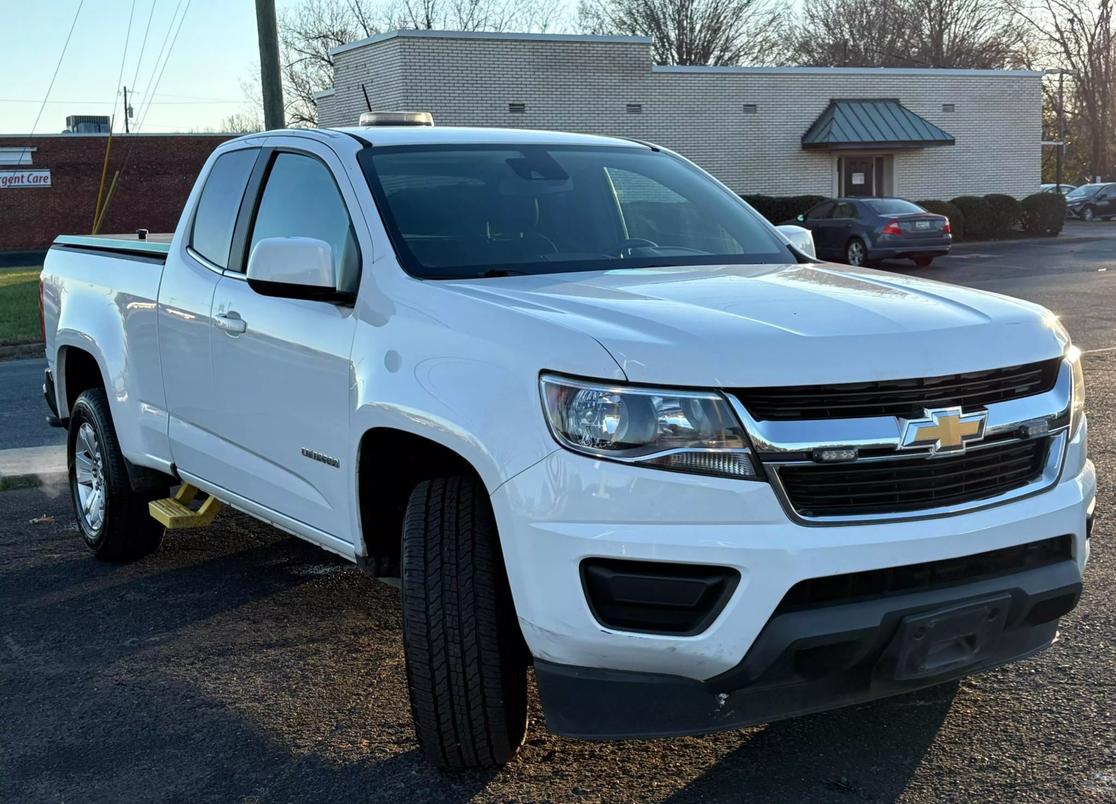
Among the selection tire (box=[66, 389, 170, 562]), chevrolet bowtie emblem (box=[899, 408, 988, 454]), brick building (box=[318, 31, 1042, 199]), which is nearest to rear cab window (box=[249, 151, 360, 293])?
tire (box=[66, 389, 170, 562])

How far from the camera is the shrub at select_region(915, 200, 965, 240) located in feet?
108

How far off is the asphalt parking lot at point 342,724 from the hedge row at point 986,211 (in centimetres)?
2731

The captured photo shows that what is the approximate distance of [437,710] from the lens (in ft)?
10.4

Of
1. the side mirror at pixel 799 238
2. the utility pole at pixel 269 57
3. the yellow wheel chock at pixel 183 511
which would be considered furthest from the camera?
the utility pole at pixel 269 57

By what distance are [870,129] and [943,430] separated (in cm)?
3311

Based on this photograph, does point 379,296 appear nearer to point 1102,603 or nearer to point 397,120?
point 397,120

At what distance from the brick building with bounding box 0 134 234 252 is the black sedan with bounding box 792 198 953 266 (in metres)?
24.3

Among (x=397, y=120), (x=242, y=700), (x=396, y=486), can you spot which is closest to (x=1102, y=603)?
(x=396, y=486)

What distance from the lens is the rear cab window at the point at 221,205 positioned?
4746mm

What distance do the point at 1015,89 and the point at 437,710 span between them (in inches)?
1487

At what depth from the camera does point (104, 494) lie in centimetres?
551

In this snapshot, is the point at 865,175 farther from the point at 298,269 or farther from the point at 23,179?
the point at 298,269

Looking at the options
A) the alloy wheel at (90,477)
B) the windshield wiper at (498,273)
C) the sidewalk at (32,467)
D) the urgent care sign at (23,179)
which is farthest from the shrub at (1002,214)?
the windshield wiper at (498,273)

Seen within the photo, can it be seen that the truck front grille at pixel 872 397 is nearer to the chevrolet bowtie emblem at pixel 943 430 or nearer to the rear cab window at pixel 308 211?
the chevrolet bowtie emblem at pixel 943 430
